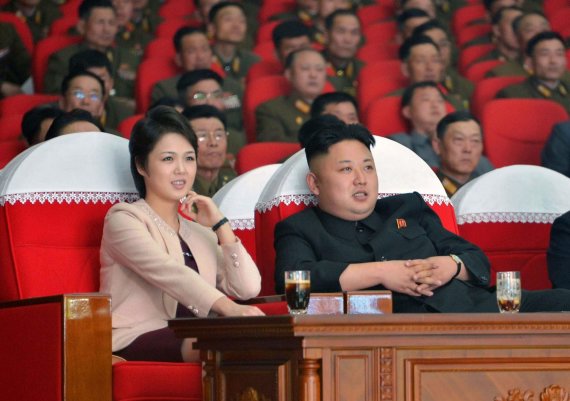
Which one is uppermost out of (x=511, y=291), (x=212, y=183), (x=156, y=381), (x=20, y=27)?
(x=20, y=27)

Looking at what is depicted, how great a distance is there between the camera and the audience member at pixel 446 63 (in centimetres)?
589

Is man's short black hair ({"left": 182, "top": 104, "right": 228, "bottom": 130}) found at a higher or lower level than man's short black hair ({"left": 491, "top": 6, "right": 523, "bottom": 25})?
lower

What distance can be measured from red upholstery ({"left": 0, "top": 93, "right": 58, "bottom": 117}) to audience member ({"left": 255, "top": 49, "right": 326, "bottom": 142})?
2.80ft

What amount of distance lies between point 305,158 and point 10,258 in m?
0.74

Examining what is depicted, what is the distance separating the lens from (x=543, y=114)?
16.4 feet

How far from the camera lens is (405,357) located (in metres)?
1.98

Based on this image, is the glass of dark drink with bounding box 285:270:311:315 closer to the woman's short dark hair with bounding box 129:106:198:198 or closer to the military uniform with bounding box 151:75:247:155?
the woman's short dark hair with bounding box 129:106:198:198

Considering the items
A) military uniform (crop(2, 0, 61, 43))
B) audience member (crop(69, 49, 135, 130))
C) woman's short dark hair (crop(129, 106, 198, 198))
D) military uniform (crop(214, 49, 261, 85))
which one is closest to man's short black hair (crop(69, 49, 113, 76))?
audience member (crop(69, 49, 135, 130))

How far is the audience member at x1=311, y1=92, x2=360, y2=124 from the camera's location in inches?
189

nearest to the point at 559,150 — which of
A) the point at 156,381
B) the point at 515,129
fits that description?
the point at 515,129

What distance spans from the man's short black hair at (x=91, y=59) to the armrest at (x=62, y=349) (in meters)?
2.76

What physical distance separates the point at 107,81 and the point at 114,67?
54cm

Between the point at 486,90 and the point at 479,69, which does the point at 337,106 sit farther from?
the point at 479,69

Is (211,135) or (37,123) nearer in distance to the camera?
(37,123)
